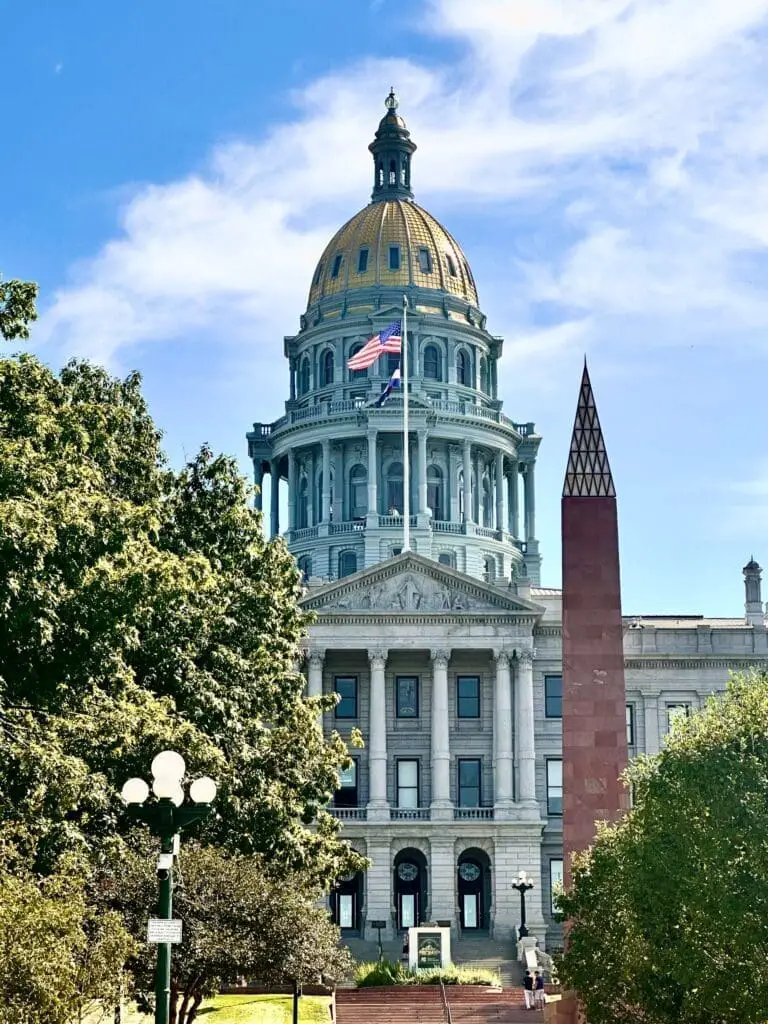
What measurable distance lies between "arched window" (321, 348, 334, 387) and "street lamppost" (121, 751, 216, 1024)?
95332mm

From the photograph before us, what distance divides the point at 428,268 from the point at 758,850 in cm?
9087

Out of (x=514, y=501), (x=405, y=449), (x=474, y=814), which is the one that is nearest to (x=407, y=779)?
(x=474, y=814)

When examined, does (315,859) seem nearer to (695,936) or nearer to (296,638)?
(296,638)

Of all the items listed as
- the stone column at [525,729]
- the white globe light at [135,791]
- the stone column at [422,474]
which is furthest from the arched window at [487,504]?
the white globe light at [135,791]

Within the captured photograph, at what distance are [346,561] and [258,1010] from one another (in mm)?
59404

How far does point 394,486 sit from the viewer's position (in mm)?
116688

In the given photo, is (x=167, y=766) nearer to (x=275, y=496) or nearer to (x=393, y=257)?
(x=275, y=496)

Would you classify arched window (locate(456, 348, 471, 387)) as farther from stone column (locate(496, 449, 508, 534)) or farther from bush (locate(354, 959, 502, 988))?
bush (locate(354, 959, 502, 988))

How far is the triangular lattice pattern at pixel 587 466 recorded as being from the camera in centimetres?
4278

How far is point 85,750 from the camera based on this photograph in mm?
34344

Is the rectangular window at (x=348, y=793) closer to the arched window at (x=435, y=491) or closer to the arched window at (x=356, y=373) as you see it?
the arched window at (x=435, y=491)

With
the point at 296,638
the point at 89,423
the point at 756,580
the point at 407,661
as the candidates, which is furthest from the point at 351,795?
the point at 89,423

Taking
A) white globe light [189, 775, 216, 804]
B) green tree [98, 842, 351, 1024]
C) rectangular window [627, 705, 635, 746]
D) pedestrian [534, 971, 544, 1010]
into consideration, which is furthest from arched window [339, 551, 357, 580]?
white globe light [189, 775, 216, 804]

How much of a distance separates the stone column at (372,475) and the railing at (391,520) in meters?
0.68
